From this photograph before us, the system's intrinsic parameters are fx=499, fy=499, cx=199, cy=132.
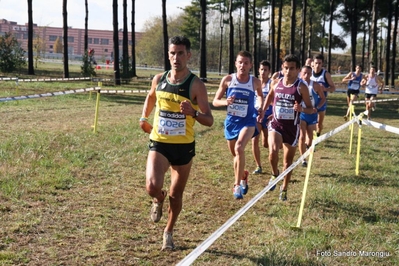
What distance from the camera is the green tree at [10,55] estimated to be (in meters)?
31.3

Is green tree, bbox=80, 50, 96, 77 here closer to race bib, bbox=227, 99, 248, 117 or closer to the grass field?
the grass field

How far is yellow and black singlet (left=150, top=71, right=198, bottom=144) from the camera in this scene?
508cm

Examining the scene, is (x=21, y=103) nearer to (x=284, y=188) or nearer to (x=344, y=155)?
(x=344, y=155)

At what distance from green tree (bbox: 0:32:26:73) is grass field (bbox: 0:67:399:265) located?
68.6 feet

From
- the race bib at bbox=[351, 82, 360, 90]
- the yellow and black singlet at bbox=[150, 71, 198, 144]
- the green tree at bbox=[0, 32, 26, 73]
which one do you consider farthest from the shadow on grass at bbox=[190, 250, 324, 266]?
the green tree at bbox=[0, 32, 26, 73]

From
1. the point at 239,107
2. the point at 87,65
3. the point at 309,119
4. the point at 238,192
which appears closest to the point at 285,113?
the point at 239,107

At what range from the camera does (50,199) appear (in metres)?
6.76

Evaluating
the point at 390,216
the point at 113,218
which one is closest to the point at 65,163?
the point at 113,218

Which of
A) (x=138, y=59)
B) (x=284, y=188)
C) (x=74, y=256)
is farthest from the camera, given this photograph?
(x=138, y=59)

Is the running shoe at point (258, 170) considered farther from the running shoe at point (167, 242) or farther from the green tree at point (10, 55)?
the green tree at point (10, 55)

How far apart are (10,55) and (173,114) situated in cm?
2919

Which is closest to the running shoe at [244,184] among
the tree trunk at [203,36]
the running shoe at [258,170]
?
the running shoe at [258,170]

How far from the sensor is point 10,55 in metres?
31.5

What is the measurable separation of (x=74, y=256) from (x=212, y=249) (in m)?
1.42
